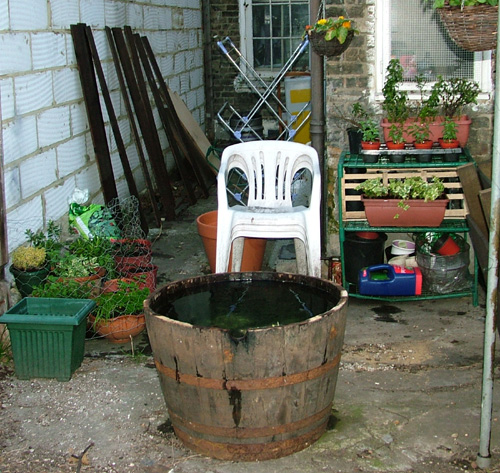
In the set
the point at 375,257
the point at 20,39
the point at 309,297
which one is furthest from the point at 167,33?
the point at 309,297

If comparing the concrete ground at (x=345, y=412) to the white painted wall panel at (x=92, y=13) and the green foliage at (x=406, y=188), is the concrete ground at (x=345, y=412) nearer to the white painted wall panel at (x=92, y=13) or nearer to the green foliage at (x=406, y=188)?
the green foliage at (x=406, y=188)

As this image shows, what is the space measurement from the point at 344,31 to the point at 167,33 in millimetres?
4802

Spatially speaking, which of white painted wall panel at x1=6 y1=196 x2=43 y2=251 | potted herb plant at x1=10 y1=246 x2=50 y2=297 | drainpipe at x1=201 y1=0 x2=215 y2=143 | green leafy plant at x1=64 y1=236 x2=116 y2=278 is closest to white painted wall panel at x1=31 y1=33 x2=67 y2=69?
white painted wall panel at x1=6 y1=196 x2=43 y2=251

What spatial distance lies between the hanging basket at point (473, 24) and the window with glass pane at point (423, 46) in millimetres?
2086

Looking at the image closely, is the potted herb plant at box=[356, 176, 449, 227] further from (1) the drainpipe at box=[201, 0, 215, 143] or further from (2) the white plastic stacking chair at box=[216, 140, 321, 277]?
(1) the drainpipe at box=[201, 0, 215, 143]

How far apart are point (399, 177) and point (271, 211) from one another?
1026 millimetres

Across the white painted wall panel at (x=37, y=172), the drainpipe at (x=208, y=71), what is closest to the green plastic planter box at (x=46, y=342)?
the white painted wall panel at (x=37, y=172)

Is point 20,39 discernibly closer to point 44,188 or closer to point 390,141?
point 44,188

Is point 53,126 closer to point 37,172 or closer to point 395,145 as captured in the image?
point 37,172

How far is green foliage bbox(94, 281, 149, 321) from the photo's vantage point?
5156 millimetres

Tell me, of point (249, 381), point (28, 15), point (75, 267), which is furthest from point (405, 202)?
point (28, 15)

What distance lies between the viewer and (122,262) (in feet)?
19.2

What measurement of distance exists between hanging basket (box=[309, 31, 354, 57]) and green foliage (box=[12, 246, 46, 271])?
2594 mm

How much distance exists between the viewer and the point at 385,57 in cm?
617
